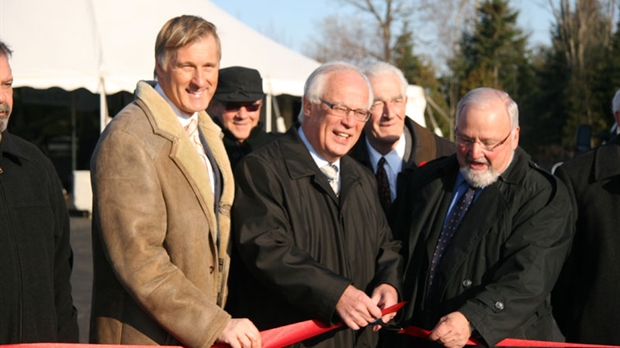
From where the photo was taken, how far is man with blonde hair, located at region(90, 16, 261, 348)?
3.24m

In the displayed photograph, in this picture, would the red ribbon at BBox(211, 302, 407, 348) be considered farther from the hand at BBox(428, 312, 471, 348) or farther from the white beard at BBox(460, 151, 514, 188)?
the white beard at BBox(460, 151, 514, 188)

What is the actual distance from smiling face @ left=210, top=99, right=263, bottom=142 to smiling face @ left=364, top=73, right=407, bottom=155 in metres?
0.88

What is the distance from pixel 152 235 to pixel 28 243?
60cm

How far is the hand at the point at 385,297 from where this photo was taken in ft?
12.3

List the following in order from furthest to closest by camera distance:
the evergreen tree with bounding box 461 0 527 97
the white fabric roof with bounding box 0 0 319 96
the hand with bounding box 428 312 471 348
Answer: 1. the evergreen tree with bounding box 461 0 527 97
2. the white fabric roof with bounding box 0 0 319 96
3. the hand with bounding box 428 312 471 348

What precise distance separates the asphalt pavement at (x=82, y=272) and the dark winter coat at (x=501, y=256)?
413cm

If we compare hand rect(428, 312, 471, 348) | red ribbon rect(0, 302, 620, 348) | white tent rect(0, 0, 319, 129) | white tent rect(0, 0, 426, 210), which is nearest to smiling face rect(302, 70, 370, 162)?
red ribbon rect(0, 302, 620, 348)

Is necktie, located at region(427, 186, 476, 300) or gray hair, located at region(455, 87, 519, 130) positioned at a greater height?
gray hair, located at region(455, 87, 519, 130)

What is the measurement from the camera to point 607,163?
13.8 ft

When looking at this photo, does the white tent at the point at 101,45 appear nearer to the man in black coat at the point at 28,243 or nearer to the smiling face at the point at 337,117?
the smiling face at the point at 337,117

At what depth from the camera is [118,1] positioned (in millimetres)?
15938

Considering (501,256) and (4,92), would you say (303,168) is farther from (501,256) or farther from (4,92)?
(4,92)

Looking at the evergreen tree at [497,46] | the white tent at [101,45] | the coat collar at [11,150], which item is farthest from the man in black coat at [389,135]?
the evergreen tree at [497,46]

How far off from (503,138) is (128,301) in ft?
6.02
